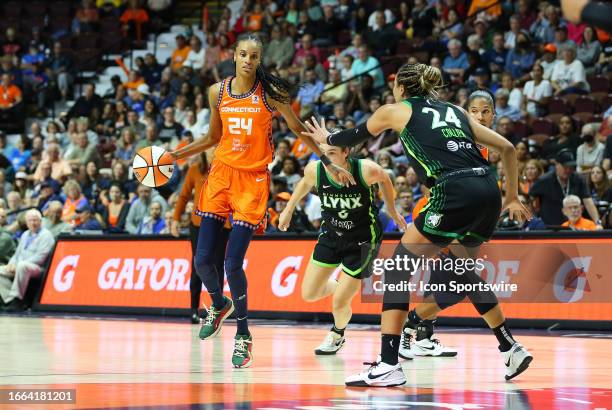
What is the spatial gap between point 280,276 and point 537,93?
576 cm

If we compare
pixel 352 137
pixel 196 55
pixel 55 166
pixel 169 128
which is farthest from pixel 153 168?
pixel 196 55

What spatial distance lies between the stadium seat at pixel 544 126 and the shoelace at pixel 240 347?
9.85 metres

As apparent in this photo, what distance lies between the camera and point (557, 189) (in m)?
14.9

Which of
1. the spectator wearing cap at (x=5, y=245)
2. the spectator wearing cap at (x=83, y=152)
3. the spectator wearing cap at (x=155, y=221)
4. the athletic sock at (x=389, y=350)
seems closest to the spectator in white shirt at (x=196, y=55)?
the spectator wearing cap at (x=83, y=152)

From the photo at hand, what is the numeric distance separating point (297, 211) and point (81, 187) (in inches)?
256

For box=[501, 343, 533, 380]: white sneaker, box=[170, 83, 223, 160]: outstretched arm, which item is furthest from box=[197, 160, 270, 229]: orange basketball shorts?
box=[501, 343, 533, 380]: white sneaker

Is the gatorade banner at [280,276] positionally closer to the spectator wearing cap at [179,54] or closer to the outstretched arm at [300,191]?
the outstretched arm at [300,191]

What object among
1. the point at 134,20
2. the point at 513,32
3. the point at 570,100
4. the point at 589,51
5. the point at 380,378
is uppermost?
the point at 134,20

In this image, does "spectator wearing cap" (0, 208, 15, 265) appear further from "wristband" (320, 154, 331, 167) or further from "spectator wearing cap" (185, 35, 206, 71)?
"wristband" (320, 154, 331, 167)

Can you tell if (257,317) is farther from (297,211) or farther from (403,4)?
(403,4)

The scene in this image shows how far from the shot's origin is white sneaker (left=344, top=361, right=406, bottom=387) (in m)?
7.18

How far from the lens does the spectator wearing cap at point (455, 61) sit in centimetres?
1953

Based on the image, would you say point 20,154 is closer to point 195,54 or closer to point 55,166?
point 55,166

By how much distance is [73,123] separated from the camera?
23578 mm
